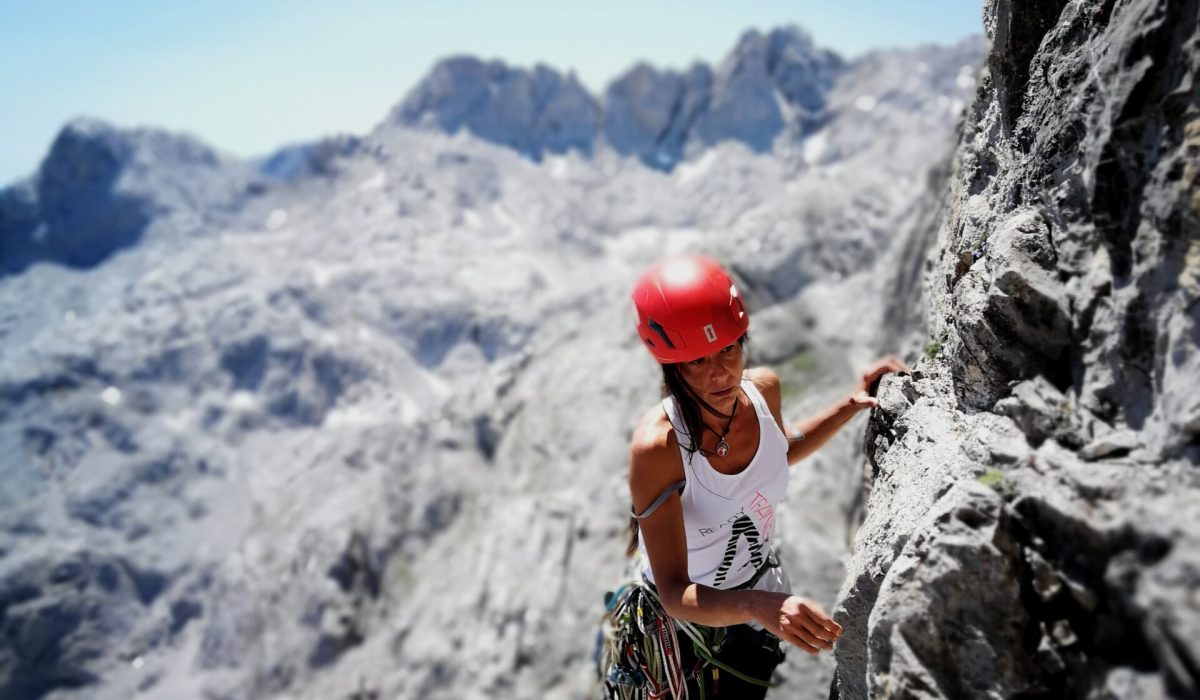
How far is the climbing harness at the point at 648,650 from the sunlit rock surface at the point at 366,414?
13.5 feet

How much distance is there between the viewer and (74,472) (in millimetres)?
127875

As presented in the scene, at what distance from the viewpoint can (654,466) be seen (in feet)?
15.0

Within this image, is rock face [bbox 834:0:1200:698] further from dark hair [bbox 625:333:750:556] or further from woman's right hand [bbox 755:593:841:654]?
dark hair [bbox 625:333:750:556]

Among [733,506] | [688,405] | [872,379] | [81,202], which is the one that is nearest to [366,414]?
[81,202]

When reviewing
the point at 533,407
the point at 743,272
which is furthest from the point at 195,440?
the point at 743,272

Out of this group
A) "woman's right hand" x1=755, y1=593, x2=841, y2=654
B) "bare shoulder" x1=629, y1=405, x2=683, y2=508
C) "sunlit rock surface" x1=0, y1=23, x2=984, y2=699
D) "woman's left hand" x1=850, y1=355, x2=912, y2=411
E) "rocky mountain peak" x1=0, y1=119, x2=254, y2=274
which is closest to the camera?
"woman's right hand" x1=755, y1=593, x2=841, y2=654

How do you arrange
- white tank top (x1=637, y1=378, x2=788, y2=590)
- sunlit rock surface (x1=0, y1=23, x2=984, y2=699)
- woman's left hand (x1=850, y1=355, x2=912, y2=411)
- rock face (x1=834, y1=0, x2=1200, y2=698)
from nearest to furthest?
rock face (x1=834, y1=0, x2=1200, y2=698)
white tank top (x1=637, y1=378, x2=788, y2=590)
woman's left hand (x1=850, y1=355, x2=912, y2=411)
sunlit rock surface (x1=0, y1=23, x2=984, y2=699)

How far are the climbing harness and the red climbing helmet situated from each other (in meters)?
2.35

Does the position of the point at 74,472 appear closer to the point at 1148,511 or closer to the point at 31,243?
the point at 31,243

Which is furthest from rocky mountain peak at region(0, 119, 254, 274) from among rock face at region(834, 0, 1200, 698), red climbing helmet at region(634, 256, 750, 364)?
rock face at region(834, 0, 1200, 698)

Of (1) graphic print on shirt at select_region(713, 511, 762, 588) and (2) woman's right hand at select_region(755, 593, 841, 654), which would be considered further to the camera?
(1) graphic print on shirt at select_region(713, 511, 762, 588)

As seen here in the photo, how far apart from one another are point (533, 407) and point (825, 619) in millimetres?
63139

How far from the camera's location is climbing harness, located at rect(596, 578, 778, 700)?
219 inches

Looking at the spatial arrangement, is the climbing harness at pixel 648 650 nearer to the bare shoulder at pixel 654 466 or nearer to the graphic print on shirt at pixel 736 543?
the graphic print on shirt at pixel 736 543
